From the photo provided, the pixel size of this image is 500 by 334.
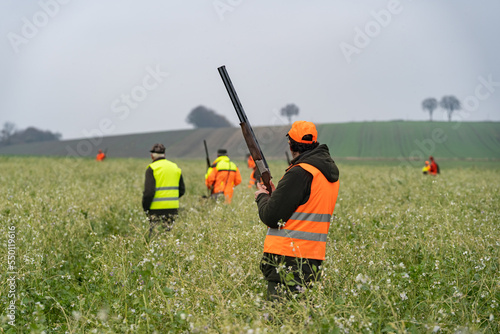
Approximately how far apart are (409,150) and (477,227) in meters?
73.6

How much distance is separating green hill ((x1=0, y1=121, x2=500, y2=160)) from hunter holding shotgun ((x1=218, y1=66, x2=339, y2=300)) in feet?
218

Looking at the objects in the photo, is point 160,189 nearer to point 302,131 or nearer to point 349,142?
point 302,131

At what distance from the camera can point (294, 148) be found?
147 inches

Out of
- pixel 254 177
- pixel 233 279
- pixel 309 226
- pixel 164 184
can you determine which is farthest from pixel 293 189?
pixel 164 184

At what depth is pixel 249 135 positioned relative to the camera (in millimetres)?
4062

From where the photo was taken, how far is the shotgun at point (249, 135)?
3.91 m

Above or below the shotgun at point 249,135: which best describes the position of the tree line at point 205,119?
above

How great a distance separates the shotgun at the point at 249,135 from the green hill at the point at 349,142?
6590 centimetres

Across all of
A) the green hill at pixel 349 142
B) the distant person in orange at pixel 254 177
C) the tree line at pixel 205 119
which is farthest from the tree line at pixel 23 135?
the distant person in orange at pixel 254 177

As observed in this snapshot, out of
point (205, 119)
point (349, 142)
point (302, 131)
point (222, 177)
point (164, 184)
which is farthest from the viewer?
point (205, 119)

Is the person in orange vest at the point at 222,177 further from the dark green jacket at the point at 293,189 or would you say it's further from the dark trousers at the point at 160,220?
the dark green jacket at the point at 293,189

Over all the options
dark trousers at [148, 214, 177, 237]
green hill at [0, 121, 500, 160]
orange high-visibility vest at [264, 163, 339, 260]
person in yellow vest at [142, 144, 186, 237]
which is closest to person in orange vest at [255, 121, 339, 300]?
orange high-visibility vest at [264, 163, 339, 260]

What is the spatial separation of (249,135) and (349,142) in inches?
3226

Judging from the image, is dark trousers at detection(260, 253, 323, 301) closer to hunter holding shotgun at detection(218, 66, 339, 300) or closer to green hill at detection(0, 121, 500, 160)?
hunter holding shotgun at detection(218, 66, 339, 300)
